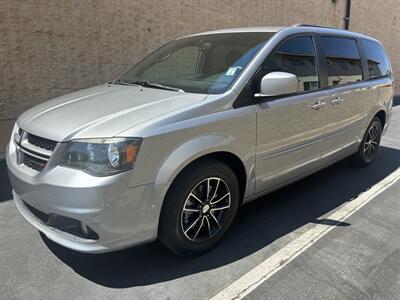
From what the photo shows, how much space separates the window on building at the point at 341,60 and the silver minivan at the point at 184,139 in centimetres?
2

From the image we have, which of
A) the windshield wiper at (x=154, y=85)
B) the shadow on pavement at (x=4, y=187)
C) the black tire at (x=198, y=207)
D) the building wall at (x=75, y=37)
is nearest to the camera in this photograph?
the black tire at (x=198, y=207)

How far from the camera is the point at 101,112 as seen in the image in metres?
2.65

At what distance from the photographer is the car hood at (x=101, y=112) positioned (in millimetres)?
2420

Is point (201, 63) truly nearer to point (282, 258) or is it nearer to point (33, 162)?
point (33, 162)

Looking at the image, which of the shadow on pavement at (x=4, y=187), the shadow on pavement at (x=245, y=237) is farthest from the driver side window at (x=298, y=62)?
the shadow on pavement at (x=4, y=187)

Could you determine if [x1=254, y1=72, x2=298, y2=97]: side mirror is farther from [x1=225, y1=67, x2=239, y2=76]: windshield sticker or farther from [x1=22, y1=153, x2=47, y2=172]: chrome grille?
[x1=22, y1=153, x2=47, y2=172]: chrome grille

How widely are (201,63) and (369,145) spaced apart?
9.68 ft

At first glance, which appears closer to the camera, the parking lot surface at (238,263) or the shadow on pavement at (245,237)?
the parking lot surface at (238,263)

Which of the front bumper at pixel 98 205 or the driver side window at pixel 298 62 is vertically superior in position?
the driver side window at pixel 298 62

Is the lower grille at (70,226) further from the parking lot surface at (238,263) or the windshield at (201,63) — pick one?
the windshield at (201,63)

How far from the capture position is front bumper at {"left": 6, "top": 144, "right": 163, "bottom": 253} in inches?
89.3

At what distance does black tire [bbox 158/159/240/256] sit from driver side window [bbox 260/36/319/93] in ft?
3.19

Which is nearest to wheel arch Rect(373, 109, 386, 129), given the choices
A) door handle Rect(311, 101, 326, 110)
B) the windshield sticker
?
door handle Rect(311, 101, 326, 110)

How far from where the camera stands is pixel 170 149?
97.3 inches
